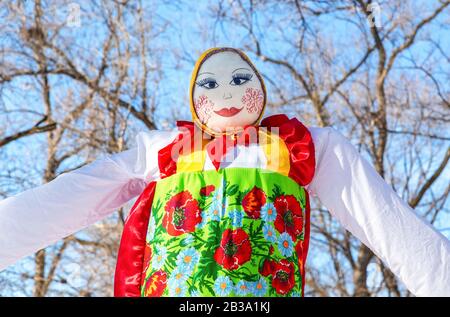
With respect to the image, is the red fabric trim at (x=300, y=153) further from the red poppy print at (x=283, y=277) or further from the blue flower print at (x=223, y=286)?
the blue flower print at (x=223, y=286)

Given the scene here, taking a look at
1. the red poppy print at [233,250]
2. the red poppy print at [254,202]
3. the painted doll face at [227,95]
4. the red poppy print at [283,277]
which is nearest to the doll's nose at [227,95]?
the painted doll face at [227,95]

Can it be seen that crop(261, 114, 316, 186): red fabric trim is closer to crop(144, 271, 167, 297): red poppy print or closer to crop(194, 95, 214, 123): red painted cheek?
crop(194, 95, 214, 123): red painted cheek

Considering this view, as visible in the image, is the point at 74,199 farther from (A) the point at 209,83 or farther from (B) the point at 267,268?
(B) the point at 267,268

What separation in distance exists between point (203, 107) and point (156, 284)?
621mm

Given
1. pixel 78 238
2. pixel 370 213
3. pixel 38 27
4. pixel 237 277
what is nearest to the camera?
pixel 237 277

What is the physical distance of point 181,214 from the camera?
8.46 ft

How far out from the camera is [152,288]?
2.53 meters

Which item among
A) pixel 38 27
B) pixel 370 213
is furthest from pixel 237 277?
pixel 38 27

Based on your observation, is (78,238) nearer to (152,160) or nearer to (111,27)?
(111,27)

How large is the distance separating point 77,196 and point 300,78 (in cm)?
490

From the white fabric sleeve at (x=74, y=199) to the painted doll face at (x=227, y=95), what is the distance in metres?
0.16

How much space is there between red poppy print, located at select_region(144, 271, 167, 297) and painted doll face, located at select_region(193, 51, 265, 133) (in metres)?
0.53

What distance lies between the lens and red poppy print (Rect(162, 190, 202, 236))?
255cm

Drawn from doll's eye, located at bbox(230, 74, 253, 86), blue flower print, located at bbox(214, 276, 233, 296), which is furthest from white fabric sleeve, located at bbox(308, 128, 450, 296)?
blue flower print, located at bbox(214, 276, 233, 296)
